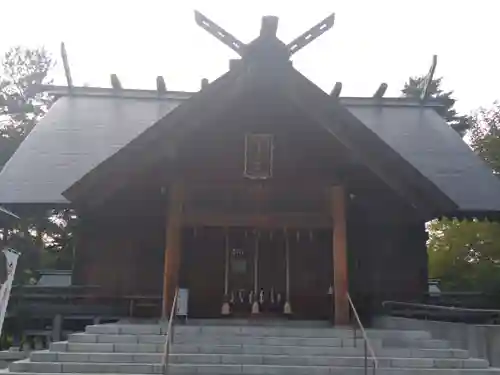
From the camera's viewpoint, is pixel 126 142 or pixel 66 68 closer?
pixel 126 142

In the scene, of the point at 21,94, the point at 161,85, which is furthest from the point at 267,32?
the point at 21,94

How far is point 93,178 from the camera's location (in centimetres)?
929

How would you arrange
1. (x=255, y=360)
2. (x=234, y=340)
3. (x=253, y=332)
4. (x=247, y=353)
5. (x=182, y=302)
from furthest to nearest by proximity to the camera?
(x=182, y=302) → (x=253, y=332) → (x=234, y=340) → (x=247, y=353) → (x=255, y=360)

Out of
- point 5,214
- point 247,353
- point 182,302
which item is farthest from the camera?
point 5,214

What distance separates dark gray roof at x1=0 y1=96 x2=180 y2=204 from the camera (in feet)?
39.7

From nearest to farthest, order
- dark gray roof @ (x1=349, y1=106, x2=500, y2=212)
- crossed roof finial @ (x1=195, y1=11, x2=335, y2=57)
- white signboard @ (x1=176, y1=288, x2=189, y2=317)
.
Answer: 1. crossed roof finial @ (x1=195, y1=11, x2=335, y2=57)
2. white signboard @ (x1=176, y1=288, x2=189, y2=317)
3. dark gray roof @ (x1=349, y1=106, x2=500, y2=212)

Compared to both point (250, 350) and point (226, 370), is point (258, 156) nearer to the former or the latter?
point (250, 350)

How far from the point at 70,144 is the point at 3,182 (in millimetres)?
2169

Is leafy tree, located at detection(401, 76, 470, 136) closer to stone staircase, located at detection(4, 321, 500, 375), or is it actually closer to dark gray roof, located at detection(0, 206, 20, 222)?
dark gray roof, located at detection(0, 206, 20, 222)

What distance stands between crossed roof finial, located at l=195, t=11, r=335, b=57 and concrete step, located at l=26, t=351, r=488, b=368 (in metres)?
4.68

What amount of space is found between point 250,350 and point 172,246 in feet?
7.74

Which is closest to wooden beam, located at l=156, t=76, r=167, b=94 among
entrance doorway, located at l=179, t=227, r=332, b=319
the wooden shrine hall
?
the wooden shrine hall

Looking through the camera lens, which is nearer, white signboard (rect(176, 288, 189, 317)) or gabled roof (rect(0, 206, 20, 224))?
white signboard (rect(176, 288, 189, 317))

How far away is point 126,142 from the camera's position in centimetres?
1380
